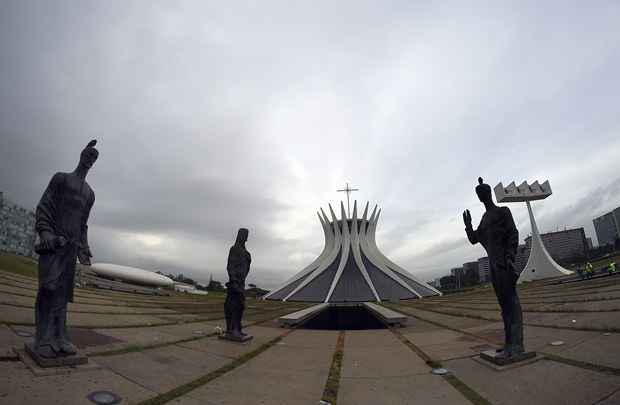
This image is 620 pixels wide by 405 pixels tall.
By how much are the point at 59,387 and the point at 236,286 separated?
12.7 ft

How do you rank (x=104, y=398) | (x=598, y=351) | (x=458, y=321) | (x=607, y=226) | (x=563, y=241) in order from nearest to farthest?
1. (x=104, y=398)
2. (x=598, y=351)
3. (x=458, y=321)
4. (x=607, y=226)
5. (x=563, y=241)

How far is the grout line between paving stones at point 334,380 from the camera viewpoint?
128 inches

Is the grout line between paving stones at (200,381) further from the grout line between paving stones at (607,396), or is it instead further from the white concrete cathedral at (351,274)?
the white concrete cathedral at (351,274)

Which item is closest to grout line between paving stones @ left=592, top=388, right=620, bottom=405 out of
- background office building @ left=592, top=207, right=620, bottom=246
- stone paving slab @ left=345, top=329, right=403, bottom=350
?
stone paving slab @ left=345, top=329, right=403, bottom=350

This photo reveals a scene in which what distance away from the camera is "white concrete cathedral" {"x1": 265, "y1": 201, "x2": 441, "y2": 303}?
27.3 m

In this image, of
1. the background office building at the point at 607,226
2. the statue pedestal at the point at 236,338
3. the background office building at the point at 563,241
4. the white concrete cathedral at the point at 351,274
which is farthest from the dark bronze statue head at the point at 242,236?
the background office building at the point at 563,241

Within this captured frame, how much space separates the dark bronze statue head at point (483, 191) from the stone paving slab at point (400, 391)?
2.79 meters

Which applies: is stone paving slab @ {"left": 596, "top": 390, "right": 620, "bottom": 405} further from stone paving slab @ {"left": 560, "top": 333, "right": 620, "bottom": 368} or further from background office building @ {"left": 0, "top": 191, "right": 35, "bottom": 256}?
background office building @ {"left": 0, "top": 191, "right": 35, "bottom": 256}

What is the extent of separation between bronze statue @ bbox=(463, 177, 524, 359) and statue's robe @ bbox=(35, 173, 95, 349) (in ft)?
19.5

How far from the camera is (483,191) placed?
4691 millimetres

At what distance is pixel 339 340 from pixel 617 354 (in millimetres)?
4762

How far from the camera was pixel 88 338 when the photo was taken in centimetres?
488

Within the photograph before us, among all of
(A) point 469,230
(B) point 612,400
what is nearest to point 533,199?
(A) point 469,230

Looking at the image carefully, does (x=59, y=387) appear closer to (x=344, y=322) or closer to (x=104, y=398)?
(x=104, y=398)
